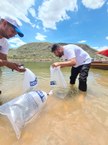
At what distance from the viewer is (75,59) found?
444 centimetres

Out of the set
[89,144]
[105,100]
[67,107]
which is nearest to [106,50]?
[105,100]

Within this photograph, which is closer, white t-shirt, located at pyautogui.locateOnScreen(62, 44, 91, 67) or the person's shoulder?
the person's shoulder

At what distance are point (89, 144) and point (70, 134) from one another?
335mm

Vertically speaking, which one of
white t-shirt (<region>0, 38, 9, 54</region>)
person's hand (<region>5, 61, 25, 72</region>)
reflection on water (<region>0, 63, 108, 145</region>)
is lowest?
reflection on water (<region>0, 63, 108, 145</region>)

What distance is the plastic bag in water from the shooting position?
8.05 ft

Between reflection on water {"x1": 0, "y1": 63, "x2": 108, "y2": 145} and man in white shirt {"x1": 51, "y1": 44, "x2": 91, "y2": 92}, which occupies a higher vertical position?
man in white shirt {"x1": 51, "y1": 44, "x2": 91, "y2": 92}

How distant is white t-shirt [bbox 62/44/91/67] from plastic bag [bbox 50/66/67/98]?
410 millimetres

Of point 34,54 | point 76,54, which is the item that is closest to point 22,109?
point 76,54

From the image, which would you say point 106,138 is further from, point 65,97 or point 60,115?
point 65,97

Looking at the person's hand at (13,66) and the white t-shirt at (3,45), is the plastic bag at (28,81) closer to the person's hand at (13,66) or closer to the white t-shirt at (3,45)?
the person's hand at (13,66)

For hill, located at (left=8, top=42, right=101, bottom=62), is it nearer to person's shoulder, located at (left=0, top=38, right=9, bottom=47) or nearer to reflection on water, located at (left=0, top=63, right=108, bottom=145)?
person's shoulder, located at (left=0, top=38, right=9, bottom=47)

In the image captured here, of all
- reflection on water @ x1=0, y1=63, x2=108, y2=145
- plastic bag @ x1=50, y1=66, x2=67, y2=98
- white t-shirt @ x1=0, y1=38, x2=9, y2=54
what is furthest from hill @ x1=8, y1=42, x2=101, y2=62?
reflection on water @ x1=0, y1=63, x2=108, y2=145

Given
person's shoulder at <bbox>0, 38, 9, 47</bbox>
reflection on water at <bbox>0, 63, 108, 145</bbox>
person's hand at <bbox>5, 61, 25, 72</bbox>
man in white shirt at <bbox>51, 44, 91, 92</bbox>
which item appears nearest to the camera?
reflection on water at <bbox>0, 63, 108, 145</bbox>

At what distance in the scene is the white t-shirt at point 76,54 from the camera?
164 inches
